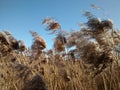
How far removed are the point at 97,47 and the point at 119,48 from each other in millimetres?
584

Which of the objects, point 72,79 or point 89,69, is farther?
point 89,69

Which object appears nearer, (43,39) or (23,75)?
(23,75)

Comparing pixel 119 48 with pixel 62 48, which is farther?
pixel 62 48

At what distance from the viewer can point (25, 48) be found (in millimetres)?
7031

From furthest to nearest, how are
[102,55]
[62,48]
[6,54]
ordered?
[6,54] < [62,48] < [102,55]

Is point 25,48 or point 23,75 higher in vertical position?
point 25,48

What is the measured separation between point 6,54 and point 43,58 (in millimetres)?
908

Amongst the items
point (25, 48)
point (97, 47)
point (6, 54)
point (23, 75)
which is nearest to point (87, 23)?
point (97, 47)

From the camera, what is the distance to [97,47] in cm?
326

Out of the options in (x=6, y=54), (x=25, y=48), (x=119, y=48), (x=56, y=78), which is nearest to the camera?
(x=56, y=78)

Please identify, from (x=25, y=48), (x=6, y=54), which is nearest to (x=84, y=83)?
(x=6, y=54)

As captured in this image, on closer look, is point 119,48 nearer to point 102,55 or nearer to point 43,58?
point 102,55

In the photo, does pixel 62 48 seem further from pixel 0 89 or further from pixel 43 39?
pixel 0 89

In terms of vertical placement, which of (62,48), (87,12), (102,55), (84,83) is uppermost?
(87,12)
